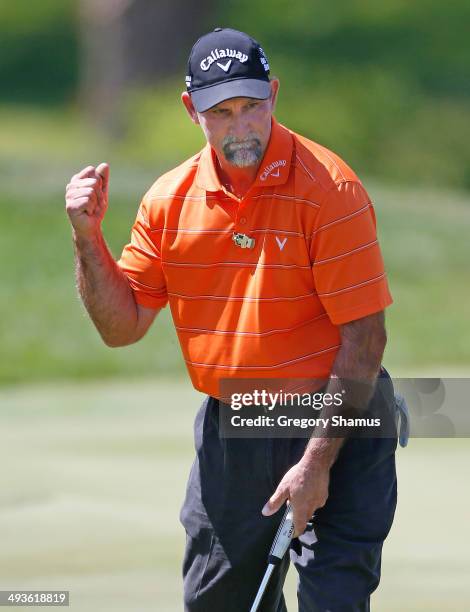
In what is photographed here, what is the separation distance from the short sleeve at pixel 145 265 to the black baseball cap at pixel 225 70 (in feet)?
1.47

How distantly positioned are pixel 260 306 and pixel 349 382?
346mm

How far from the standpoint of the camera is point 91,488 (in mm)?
7383

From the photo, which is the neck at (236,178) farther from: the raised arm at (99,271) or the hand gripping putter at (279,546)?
the hand gripping putter at (279,546)

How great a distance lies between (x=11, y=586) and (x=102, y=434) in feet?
8.56

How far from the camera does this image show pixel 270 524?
450 cm

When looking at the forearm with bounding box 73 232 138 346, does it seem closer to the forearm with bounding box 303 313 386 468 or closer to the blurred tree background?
the forearm with bounding box 303 313 386 468

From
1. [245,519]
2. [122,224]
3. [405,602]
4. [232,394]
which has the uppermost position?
[122,224]

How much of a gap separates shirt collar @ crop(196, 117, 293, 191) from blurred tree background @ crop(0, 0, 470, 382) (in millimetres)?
6545

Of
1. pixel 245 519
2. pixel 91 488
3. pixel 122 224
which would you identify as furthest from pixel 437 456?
pixel 122 224

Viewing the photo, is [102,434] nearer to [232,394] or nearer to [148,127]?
[232,394]

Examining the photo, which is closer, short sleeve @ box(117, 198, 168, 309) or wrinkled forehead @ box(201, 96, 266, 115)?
wrinkled forehead @ box(201, 96, 266, 115)

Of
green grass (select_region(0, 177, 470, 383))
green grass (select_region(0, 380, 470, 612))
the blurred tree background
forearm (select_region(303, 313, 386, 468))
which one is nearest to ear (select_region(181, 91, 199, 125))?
forearm (select_region(303, 313, 386, 468))

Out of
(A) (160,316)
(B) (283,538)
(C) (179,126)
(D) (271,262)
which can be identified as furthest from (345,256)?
(C) (179,126)

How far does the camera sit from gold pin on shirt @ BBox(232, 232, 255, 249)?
4426mm
